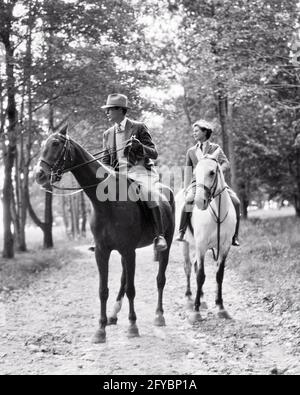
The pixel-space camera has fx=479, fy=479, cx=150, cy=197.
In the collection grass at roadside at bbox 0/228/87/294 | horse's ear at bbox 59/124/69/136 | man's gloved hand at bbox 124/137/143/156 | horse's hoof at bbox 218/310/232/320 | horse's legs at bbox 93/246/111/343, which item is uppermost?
horse's ear at bbox 59/124/69/136

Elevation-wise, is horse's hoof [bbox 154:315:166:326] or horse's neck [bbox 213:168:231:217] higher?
horse's neck [bbox 213:168:231:217]

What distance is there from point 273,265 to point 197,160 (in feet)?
13.9

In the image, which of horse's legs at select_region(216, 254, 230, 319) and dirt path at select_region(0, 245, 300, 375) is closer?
dirt path at select_region(0, 245, 300, 375)

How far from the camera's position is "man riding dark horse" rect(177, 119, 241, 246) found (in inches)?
350

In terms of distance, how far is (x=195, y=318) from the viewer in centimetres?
826

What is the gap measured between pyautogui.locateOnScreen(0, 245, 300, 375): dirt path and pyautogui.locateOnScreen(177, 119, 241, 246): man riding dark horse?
1733 millimetres

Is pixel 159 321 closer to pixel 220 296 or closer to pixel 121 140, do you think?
pixel 220 296

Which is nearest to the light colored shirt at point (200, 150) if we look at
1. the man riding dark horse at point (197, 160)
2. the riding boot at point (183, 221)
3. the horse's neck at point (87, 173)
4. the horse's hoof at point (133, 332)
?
the man riding dark horse at point (197, 160)

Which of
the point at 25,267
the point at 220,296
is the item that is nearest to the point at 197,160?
the point at 220,296

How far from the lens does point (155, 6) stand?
→ 17.5m

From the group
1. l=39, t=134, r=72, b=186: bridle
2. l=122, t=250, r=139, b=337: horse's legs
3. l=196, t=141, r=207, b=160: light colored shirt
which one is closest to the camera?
l=39, t=134, r=72, b=186: bridle

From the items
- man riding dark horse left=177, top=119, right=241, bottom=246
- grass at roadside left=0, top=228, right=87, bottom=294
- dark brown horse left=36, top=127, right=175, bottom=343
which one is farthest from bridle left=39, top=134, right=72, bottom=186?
grass at roadside left=0, top=228, right=87, bottom=294

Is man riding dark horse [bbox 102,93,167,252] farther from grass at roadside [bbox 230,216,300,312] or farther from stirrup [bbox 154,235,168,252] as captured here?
grass at roadside [bbox 230,216,300,312]
